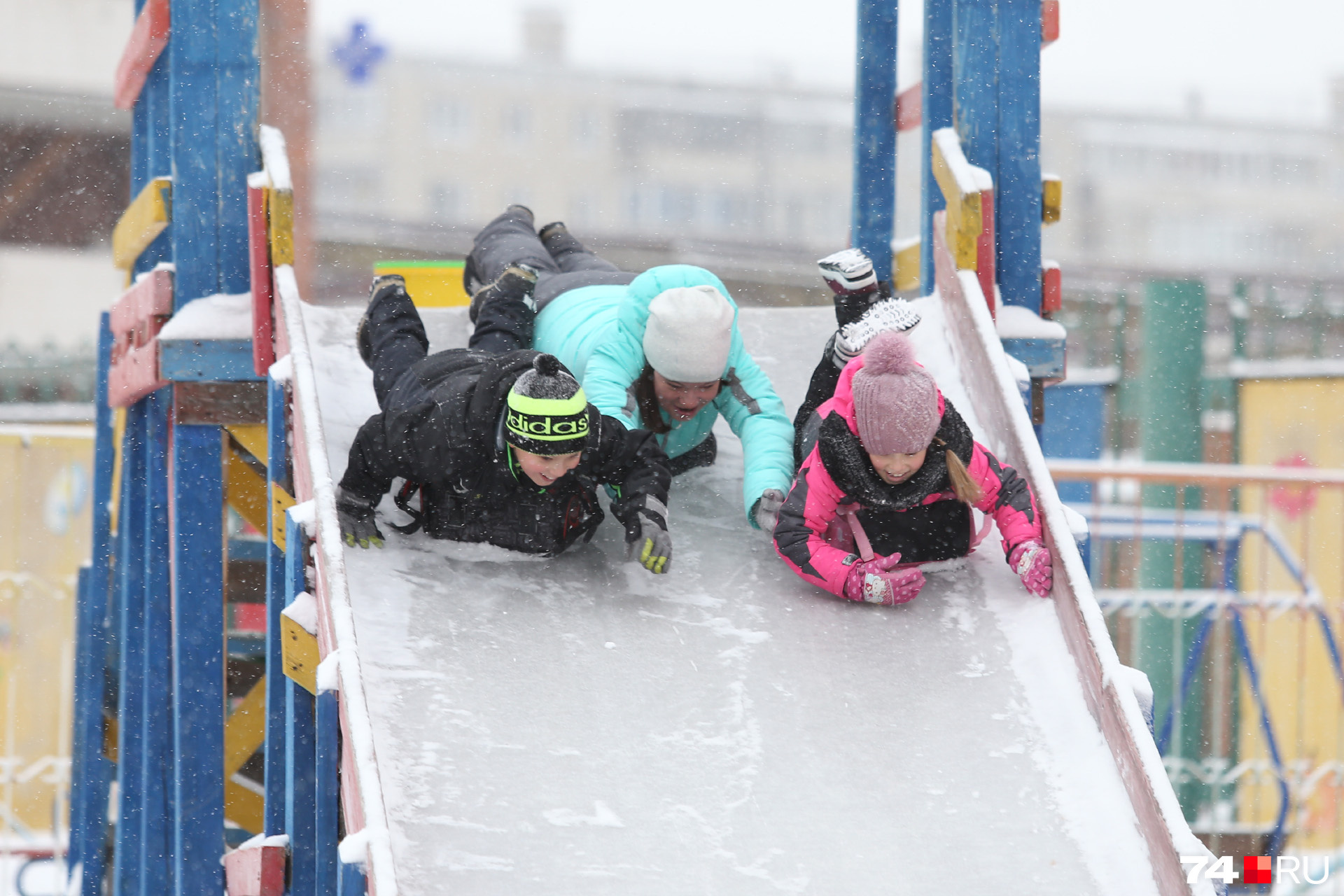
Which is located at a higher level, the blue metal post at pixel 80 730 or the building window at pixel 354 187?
the building window at pixel 354 187

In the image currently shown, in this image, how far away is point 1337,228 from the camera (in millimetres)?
35625

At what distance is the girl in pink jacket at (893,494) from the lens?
9.44ft

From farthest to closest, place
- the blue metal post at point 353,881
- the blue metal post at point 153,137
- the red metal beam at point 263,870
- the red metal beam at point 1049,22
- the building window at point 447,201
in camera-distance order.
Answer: the building window at point 447,201 → the blue metal post at point 153,137 → the red metal beam at point 1049,22 → the red metal beam at point 263,870 → the blue metal post at point 353,881

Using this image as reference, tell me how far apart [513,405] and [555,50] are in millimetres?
28164

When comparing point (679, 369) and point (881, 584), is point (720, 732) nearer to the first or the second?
point (881, 584)

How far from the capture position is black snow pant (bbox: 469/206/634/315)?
13.1ft

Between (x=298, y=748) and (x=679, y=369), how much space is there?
1.21m

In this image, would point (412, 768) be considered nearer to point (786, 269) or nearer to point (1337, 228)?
point (786, 269)

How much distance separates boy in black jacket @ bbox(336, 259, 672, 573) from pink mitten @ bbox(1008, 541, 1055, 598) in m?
0.75

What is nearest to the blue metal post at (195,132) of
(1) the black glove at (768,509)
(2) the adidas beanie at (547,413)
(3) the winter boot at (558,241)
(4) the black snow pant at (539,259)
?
(4) the black snow pant at (539,259)

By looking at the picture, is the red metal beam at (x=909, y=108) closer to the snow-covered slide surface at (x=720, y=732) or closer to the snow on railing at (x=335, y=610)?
the snow-covered slide surface at (x=720, y=732)

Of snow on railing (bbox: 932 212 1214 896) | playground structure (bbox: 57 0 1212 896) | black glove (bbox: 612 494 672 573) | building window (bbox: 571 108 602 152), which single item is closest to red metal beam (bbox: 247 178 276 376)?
playground structure (bbox: 57 0 1212 896)

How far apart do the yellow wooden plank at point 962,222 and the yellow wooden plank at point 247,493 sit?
2185 millimetres

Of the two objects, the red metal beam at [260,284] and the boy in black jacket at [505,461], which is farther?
the red metal beam at [260,284]
